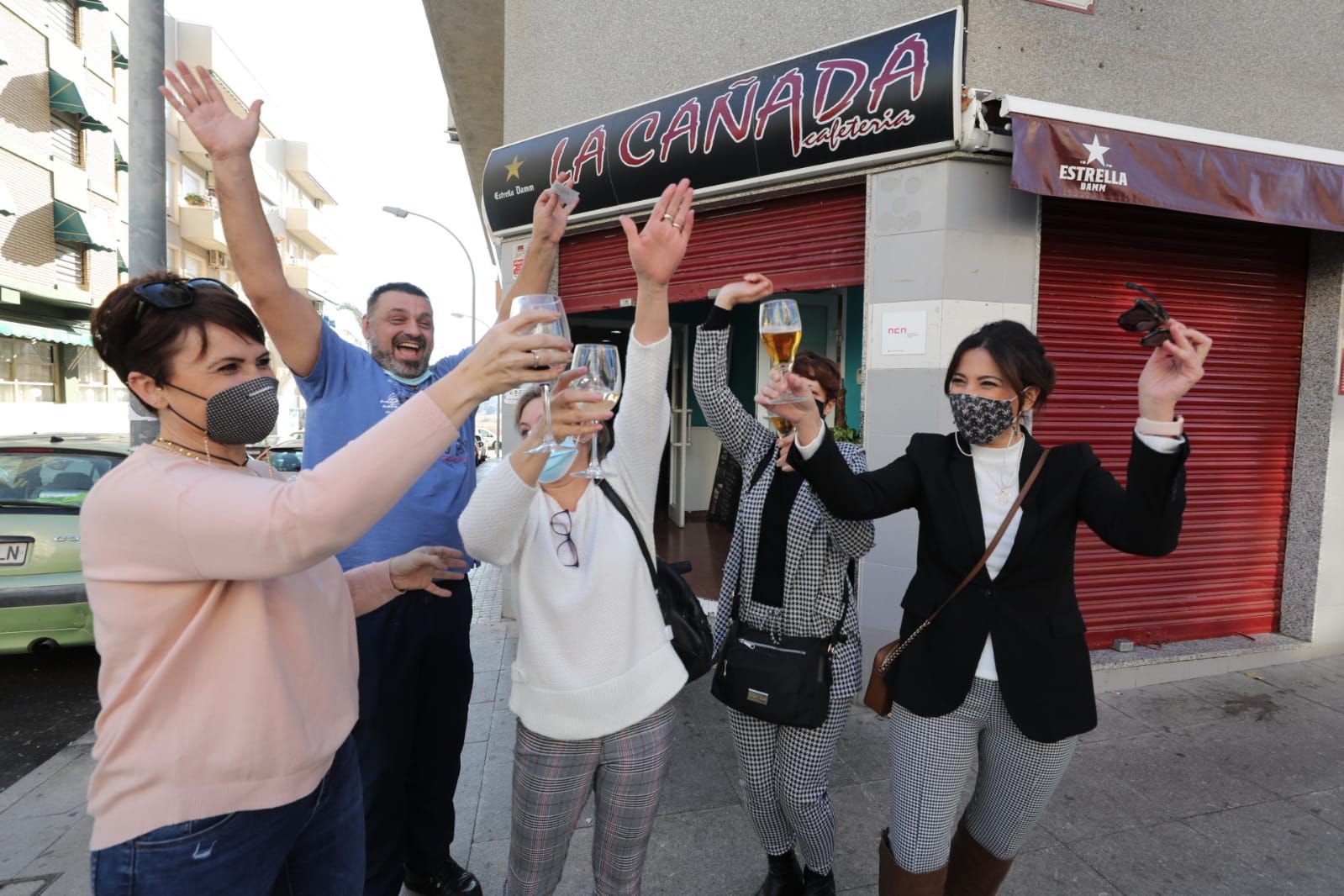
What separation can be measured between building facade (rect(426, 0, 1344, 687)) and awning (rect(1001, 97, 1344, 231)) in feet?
0.05

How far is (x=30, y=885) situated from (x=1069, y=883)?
13.4ft

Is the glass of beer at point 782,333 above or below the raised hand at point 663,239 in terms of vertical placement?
below

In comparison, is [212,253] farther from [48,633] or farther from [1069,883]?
[1069,883]

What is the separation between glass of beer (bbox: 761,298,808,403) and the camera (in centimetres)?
178

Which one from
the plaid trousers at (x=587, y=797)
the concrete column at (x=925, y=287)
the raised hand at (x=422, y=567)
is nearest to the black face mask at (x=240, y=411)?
the raised hand at (x=422, y=567)

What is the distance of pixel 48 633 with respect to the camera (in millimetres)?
4551

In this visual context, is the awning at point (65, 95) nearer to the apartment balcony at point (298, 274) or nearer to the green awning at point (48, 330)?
the green awning at point (48, 330)

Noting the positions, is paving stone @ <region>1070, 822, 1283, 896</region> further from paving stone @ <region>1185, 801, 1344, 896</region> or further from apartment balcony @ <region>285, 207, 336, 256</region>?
apartment balcony @ <region>285, 207, 336, 256</region>

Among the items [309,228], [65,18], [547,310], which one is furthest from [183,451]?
[309,228]

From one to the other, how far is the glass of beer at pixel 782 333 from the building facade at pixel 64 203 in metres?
16.0

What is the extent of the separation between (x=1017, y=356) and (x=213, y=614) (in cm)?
206

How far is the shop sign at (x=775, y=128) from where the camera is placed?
3.93 metres

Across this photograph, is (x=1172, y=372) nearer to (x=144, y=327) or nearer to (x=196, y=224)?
(x=144, y=327)

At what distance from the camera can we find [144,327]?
1274 mm
